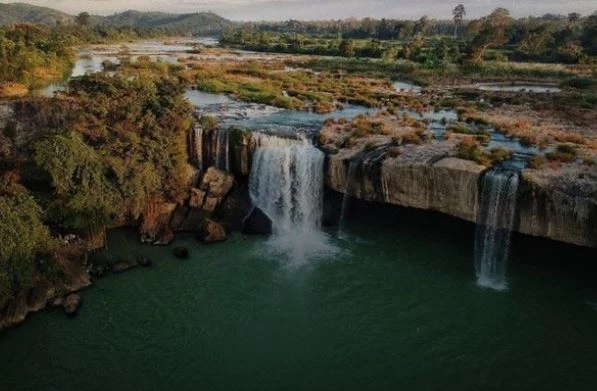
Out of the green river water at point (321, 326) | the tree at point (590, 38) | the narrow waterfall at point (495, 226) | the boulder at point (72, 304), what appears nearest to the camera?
the green river water at point (321, 326)

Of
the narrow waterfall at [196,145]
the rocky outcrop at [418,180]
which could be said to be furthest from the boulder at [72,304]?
the rocky outcrop at [418,180]

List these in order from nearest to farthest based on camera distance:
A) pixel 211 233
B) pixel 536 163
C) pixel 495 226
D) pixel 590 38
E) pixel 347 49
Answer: pixel 495 226
pixel 536 163
pixel 211 233
pixel 590 38
pixel 347 49

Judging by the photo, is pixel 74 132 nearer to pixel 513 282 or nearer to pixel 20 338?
pixel 20 338

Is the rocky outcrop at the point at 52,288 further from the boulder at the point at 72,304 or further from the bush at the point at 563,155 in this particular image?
the bush at the point at 563,155

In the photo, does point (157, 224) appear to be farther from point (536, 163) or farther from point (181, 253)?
point (536, 163)

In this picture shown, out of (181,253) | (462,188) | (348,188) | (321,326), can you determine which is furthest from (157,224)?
(462,188)
